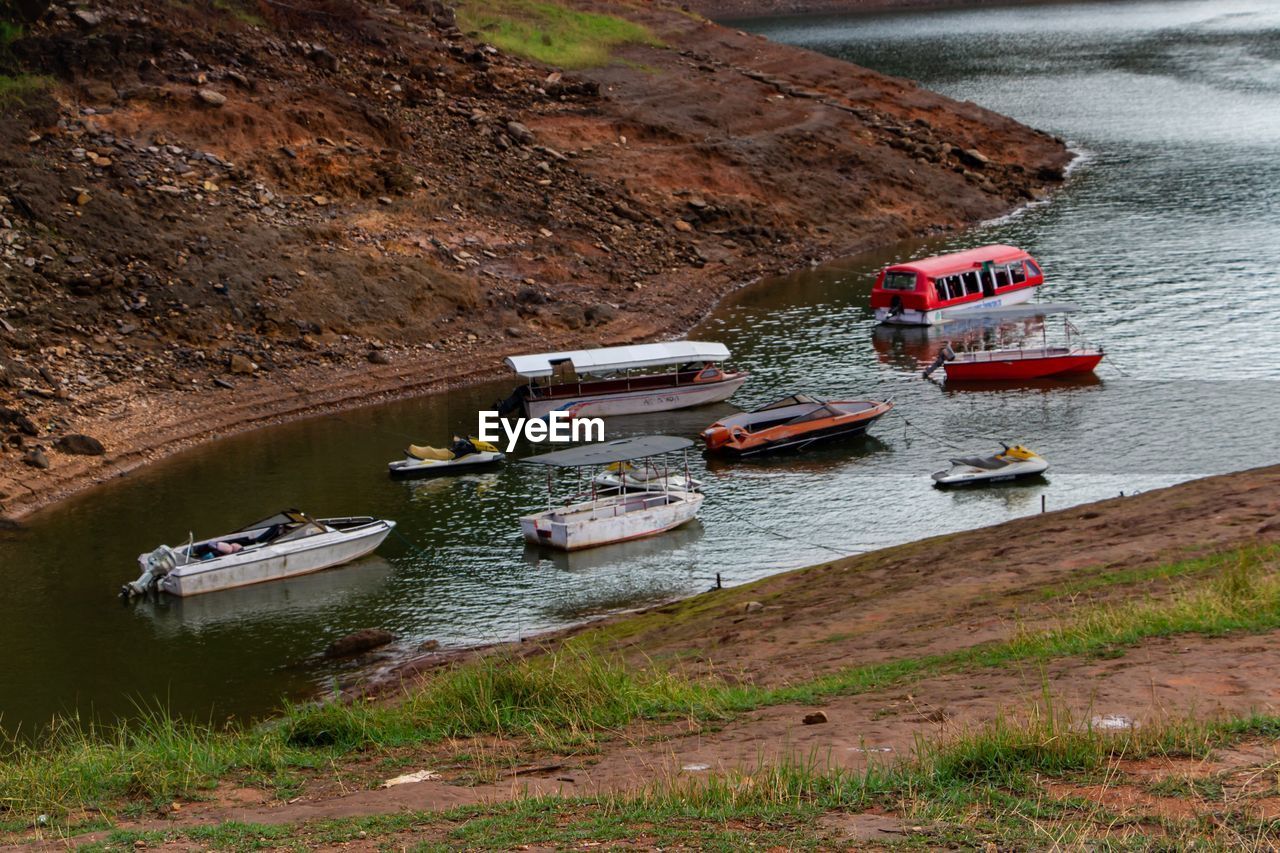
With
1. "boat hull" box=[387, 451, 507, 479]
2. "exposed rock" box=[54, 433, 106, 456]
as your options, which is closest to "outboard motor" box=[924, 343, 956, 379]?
"boat hull" box=[387, 451, 507, 479]

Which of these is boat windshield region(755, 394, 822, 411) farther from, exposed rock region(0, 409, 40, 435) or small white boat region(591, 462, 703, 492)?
exposed rock region(0, 409, 40, 435)

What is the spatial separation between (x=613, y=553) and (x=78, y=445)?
21.3m

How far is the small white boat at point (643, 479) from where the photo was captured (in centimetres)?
4722

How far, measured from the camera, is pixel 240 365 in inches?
2379

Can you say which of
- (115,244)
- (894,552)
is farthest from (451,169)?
(894,552)

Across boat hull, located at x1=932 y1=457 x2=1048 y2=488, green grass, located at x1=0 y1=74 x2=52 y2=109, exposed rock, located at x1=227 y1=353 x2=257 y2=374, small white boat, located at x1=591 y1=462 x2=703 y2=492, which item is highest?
green grass, located at x1=0 y1=74 x2=52 y2=109

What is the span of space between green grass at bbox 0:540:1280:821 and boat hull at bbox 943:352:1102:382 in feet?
114

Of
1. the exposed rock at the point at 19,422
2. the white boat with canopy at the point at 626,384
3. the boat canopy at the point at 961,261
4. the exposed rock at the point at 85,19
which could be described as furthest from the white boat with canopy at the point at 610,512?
the exposed rock at the point at 85,19

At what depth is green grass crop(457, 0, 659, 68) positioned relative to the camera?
97.1 metres

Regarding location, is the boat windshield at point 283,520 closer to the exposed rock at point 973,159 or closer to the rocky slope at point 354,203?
the rocky slope at point 354,203

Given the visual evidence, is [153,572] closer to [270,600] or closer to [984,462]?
[270,600]

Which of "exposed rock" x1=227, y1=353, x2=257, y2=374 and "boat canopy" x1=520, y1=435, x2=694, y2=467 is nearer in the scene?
"boat canopy" x1=520, y1=435, x2=694, y2=467

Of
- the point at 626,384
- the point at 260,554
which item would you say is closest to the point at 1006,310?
the point at 626,384

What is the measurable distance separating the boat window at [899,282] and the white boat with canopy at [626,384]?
1470 centimetres
